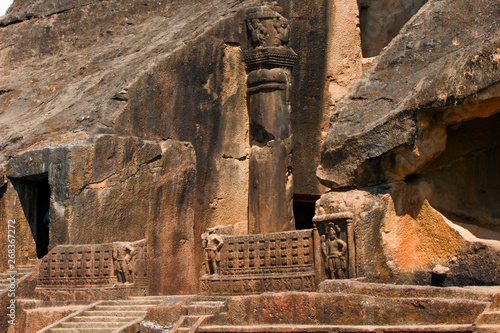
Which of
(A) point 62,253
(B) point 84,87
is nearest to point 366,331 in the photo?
(A) point 62,253

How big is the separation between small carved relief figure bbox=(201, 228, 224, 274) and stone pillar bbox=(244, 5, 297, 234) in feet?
5.04

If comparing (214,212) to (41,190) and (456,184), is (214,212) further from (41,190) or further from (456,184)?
(456,184)

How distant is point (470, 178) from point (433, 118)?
4.59ft

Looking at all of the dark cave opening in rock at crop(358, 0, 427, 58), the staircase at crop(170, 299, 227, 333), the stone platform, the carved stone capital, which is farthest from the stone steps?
the dark cave opening in rock at crop(358, 0, 427, 58)

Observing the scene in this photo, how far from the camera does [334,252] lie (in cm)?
948

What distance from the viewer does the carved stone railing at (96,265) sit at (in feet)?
35.6

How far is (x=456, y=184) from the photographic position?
32.9ft

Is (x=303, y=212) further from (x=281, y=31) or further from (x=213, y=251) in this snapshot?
(x=213, y=251)

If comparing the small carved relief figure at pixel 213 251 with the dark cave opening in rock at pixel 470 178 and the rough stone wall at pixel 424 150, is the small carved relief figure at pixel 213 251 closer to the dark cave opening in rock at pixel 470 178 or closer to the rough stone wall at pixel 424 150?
the rough stone wall at pixel 424 150

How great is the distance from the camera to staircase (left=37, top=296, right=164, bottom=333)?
9.10 metres

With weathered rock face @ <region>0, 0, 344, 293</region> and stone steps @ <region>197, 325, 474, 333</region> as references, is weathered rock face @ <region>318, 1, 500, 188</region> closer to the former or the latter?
stone steps @ <region>197, 325, 474, 333</region>

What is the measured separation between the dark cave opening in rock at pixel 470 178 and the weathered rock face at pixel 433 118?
0.04ft

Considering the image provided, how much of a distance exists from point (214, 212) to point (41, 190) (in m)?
2.84

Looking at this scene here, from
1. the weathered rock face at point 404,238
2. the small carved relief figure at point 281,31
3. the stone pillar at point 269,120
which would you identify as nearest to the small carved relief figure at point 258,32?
the stone pillar at point 269,120
